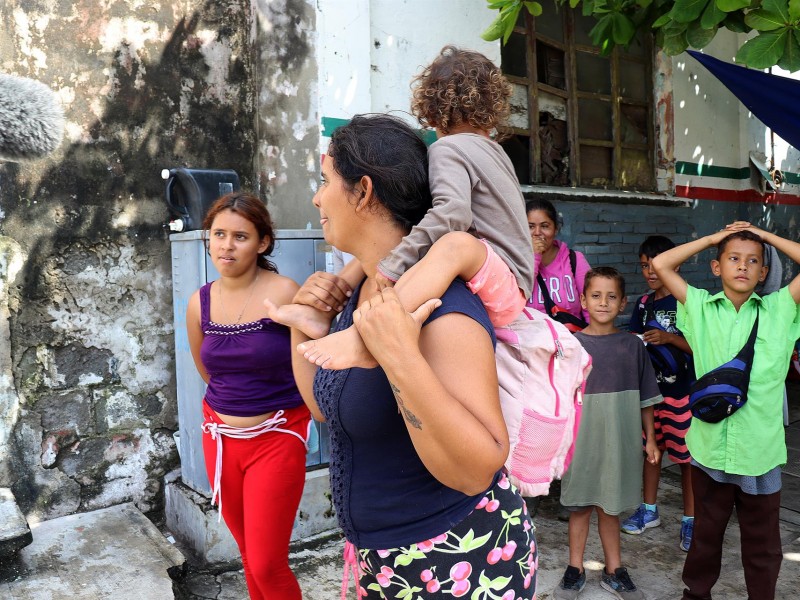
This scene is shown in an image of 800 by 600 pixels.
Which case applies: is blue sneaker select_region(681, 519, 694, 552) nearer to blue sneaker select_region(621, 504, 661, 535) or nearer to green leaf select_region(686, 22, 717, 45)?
blue sneaker select_region(621, 504, 661, 535)

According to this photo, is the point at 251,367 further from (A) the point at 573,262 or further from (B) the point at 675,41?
(B) the point at 675,41

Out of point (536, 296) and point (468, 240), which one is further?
point (536, 296)

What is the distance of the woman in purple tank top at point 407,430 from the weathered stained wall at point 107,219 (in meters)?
2.63

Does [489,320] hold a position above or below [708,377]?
above

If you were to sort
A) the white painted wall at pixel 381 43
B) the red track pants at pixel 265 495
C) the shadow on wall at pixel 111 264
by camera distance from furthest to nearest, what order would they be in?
the white painted wall at pixel 381 43 < the shadow on wall at pixel 111 264 < the red track pants at pixel 265 495

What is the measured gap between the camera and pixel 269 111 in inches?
161

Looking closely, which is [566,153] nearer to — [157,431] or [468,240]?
[157,431]

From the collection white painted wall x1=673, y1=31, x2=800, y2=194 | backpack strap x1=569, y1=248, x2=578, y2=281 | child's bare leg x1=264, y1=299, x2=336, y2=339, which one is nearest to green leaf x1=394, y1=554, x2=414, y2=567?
child's bare leg x1=264, y1=299, x2=336, y2=339

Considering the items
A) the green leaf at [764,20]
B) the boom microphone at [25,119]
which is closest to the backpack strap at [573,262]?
the green leaf at [764,20]

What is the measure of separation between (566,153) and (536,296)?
7.62 ft

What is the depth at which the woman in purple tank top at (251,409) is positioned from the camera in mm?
2545

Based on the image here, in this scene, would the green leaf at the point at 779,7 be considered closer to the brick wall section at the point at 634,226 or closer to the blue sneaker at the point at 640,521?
the brick wall section at the point at 634,226

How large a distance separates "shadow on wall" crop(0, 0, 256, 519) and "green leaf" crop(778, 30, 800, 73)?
2.86 metres

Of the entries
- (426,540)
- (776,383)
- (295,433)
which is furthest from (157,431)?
(776,383)
